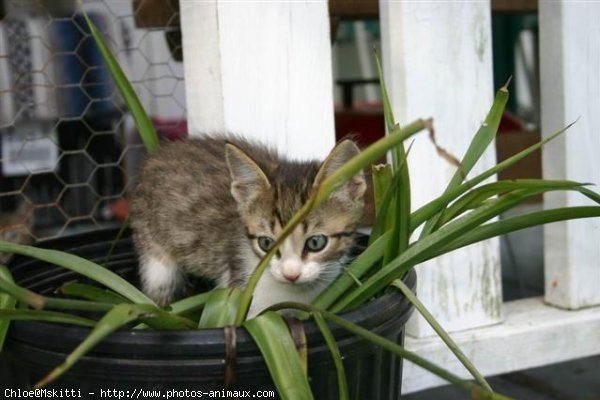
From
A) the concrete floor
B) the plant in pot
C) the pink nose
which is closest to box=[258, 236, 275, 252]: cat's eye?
the pink nose

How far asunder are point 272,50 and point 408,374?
81 centimetres

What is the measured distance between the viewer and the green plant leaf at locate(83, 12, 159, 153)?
66.2 inches

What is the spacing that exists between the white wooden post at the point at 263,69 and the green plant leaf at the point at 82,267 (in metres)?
0.62

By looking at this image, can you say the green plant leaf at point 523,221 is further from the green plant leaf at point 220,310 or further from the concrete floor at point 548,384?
the concrete floor at point 548,384

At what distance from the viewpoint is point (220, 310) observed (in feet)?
4.15

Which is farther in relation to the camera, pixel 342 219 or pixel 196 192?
pixel 196 192

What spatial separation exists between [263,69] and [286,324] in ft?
2.68

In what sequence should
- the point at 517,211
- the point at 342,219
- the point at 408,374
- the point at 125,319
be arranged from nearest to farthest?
the point at 125,319
the point at 342,219
the point at 408,374
the point at 517,211

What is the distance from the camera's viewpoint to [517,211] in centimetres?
321

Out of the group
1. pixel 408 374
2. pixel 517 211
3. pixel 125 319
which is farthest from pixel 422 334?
pixel 517 211

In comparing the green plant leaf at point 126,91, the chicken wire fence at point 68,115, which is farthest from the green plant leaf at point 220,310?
the chicken wire fence at point 68,115

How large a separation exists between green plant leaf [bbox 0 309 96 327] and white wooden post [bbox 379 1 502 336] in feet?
3.07

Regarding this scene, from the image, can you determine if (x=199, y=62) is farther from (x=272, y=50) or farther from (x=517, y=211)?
(x=517, y=211)

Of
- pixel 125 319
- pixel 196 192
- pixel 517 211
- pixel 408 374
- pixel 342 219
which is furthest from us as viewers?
pixel 517 211
